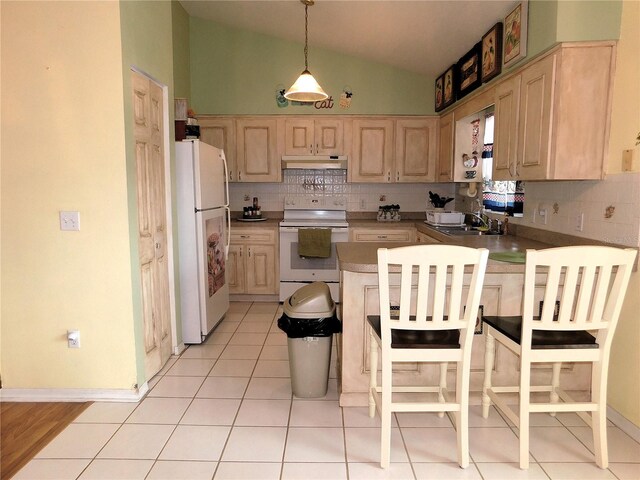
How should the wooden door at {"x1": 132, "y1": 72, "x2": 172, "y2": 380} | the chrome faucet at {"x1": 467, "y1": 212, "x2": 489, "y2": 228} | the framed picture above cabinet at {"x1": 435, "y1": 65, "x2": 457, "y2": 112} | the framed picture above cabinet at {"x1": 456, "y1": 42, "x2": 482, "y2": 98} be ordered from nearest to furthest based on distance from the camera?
the wooden door at {"x1": 132, "y1": 72, "x2": 172, "y2": 380} → the framed picture above cabinet at {"x1": 456, "y1": 42, "x2": 482, "y2": 98} → the chrome faucet at {"x1": 467, "y1": 212, "x2": 489, "y2": 228} → the framed picture above cabinet at {"x1": 435, "y1": 65, "x2": 457, "y2": 112}

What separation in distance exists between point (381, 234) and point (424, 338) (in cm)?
299

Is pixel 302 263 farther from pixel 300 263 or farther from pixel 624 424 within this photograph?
pixel 624 424

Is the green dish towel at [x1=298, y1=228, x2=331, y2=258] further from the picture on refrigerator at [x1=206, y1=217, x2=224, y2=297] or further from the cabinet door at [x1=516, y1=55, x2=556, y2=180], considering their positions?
the cabinet door at [x1=516, y1=55, x2=556, y2=180]

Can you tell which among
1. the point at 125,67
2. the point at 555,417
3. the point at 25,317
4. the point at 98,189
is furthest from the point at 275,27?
the point at 555,417

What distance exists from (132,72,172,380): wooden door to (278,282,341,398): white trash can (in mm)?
995

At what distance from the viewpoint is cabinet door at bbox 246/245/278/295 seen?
504 centimetres

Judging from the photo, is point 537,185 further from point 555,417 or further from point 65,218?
point 65,218

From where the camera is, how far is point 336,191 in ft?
18.4

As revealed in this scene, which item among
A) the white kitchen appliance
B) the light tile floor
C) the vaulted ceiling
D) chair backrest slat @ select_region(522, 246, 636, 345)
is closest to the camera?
chair backrest slat @ select_region(522, 246, 636, 345)

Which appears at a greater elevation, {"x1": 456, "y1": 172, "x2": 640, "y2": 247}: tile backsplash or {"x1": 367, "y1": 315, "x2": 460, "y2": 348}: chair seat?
{"x1": 456, "y1": 172, "x2": 640, "y2": 247}: tile backsplash

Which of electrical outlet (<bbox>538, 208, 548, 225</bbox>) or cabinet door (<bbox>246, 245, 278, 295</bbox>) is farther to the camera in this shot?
cabinet door (<bbox>246, 245, 278, 295</bbox>)

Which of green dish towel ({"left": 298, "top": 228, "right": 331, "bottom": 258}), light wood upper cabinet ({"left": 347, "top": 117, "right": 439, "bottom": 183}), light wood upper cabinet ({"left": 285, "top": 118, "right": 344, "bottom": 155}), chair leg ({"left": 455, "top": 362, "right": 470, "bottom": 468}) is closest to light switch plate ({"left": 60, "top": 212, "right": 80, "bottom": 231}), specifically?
chair leg ({"left": 455, "top": 362, "right": 470, "bottom": 468})

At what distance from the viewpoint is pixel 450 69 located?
4.58 metres

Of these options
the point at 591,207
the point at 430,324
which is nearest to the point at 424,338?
the point at 430,324
